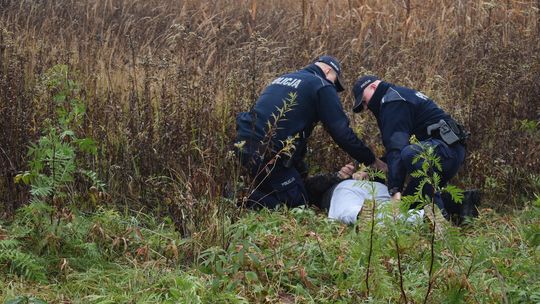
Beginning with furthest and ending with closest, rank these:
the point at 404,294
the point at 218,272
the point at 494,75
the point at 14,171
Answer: the point at 494,75 → the point at 14,171 → the point at 218,272 → the point at 404,294

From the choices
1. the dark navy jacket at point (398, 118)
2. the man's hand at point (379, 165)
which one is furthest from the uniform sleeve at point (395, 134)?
the man's hand at point (379, 165)

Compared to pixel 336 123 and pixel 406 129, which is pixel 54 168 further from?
pixel 406 129

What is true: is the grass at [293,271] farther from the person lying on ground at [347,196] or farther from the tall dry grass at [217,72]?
the person lying on ground at [347,196]

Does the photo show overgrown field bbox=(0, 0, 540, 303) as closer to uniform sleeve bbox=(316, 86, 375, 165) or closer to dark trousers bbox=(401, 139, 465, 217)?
dark trousers bbox=(401, 139, 465, 217)

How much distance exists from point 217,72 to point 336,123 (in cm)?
182

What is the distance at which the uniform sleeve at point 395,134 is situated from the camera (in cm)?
631

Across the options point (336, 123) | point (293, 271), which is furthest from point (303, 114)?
point (293, 271)

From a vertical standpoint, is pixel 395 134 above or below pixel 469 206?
above

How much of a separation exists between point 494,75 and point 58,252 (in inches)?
177

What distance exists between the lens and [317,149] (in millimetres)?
7191

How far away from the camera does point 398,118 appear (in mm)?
6418

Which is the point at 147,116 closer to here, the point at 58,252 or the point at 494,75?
the point at 58,252

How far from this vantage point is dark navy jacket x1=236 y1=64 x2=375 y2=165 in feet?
21.4

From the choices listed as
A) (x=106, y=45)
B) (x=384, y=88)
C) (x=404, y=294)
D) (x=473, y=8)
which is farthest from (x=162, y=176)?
(x=473, y=8)
